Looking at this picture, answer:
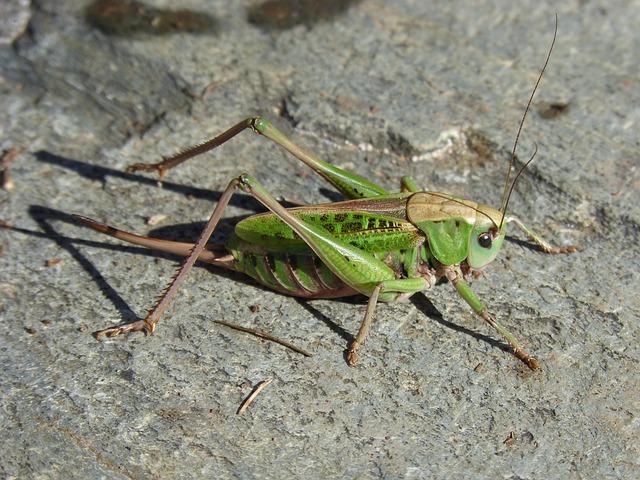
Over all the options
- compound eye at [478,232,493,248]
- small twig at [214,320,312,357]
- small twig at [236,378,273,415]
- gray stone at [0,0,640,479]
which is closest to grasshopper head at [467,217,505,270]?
compound eye at [478,232,493,248]

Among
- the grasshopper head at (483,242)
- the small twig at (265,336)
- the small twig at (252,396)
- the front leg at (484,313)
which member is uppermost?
the grasshopper head at (483,242)

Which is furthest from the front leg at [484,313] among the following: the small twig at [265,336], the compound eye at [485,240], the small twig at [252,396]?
the small twig at [252,396]

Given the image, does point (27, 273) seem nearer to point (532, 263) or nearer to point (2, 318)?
point (2, 318)

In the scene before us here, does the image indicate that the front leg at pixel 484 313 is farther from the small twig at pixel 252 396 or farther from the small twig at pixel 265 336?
the small twig at pixel 252 396

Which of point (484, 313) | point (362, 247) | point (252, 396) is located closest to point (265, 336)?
point (252, 396)

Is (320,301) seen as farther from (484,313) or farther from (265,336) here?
(484,313)

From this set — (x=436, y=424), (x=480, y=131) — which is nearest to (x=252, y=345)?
(x=436, y=424)
